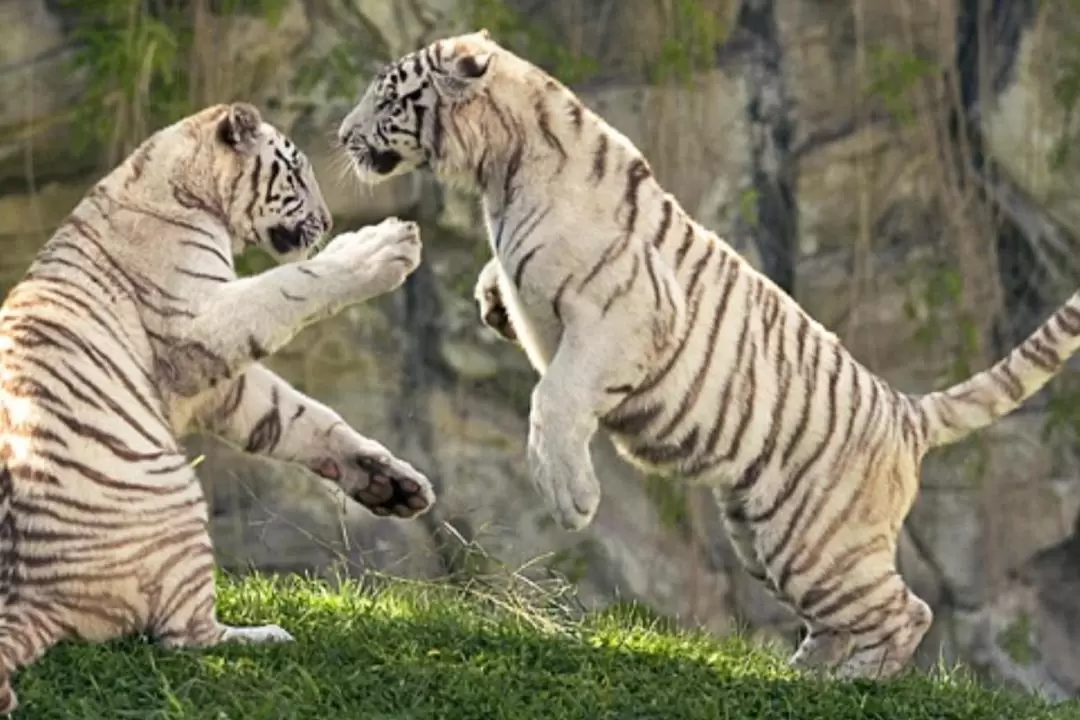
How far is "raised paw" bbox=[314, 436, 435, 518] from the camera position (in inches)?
151

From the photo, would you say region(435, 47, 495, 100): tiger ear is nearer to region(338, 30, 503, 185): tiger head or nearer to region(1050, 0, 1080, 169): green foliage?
region(338, 30, 503, 185): tiger head

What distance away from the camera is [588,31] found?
6883 millimetres

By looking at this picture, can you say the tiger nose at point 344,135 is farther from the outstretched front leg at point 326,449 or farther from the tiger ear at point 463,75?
the outstretched front leg at point 326,449

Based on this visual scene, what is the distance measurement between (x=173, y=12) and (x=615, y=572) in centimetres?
260

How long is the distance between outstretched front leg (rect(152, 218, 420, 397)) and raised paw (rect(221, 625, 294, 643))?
0.47 meters

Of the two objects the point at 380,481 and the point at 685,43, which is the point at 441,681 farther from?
the point at 685,43

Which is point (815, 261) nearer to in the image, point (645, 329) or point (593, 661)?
point (645, 329)

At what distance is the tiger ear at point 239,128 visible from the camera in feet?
12.5

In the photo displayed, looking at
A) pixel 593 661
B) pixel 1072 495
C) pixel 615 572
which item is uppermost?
pixel 593 661

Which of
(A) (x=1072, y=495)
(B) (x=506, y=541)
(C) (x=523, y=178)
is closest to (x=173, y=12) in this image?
(B) (x=506, y=541)

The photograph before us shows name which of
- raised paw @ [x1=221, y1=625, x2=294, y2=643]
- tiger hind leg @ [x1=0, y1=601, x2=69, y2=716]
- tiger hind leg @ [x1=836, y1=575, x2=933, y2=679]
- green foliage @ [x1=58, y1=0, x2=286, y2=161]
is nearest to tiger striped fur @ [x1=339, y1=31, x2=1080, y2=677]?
tiger hind leg @ [x1=836, y1=575, x2=933, y2=679]

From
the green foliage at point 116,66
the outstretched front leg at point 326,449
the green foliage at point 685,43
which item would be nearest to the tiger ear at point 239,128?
the outstretched front leg at point 326,449

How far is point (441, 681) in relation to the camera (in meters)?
3.24

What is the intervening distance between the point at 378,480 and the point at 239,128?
78 centimetres
